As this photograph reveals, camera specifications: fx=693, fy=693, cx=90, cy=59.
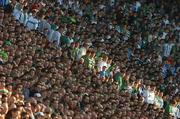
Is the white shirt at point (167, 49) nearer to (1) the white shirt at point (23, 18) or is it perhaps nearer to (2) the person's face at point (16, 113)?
(1) the white shirt at point (23, 18)

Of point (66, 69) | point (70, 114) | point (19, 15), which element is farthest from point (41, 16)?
point (70, 114)

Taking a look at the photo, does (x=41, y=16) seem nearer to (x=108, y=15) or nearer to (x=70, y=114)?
(x=108, y=15)

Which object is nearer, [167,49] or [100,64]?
[100,64]

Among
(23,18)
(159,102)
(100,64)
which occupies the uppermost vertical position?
(23,18)

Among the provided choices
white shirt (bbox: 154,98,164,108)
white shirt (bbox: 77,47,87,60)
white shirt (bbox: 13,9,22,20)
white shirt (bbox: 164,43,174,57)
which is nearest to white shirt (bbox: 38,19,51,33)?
white shirt (bbox: 13,9,22,20)

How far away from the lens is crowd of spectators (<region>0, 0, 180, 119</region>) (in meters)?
15.6

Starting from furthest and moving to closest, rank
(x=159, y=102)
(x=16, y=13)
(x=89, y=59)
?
(x=159, y=102)
(x=16, y=13)
(x=89, y=59)

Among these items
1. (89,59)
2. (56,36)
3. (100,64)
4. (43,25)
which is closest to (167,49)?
(100,64)

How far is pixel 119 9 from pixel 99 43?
13.5ft

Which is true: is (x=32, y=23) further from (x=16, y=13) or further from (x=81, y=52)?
(x=81, y=52)

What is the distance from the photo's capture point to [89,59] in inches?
805

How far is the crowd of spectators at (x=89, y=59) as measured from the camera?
15.6 m

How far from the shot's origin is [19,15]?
2070cm

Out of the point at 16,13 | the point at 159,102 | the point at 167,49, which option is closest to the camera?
the point at 16,13
